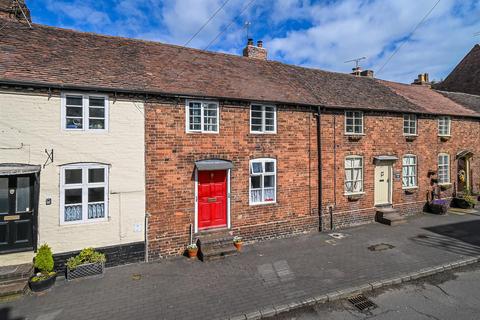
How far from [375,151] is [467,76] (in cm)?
1863

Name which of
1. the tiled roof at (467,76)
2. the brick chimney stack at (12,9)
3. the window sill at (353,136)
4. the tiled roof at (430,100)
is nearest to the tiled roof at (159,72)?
the tiled roof at (430,100)

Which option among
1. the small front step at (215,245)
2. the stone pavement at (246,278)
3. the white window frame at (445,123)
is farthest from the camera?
the white window frame at (445,123)

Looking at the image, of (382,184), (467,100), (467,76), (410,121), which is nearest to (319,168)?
(382,184)

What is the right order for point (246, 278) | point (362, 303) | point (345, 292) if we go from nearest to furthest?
point (362, 303)
point (345, 292)
point (246, 278)

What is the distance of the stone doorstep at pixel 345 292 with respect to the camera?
20.0 ft

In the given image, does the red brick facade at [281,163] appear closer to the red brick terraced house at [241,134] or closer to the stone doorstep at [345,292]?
the red brick terraced house at [241,134]

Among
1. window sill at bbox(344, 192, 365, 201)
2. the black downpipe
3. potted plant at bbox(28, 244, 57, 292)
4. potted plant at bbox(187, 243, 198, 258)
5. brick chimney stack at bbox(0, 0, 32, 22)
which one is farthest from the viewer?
window sill at bbox(344, 192, 365, 201)

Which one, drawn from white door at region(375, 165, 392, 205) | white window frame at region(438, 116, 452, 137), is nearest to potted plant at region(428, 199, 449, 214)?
white door at region(375, 165, 392, 205)

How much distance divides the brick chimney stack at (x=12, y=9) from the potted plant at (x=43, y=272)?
28.7ft

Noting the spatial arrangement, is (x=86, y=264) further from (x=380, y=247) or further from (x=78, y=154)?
(x=380, y=247)

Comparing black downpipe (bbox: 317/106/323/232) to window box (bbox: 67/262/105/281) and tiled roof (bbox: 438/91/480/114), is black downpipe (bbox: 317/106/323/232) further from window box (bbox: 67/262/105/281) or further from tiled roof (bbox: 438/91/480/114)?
tiled roof (bbox: 438/91/480/114)

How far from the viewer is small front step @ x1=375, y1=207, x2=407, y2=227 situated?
→ 12.8 metres

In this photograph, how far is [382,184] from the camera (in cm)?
1376

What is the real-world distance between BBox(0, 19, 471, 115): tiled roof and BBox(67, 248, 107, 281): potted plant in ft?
16.1
